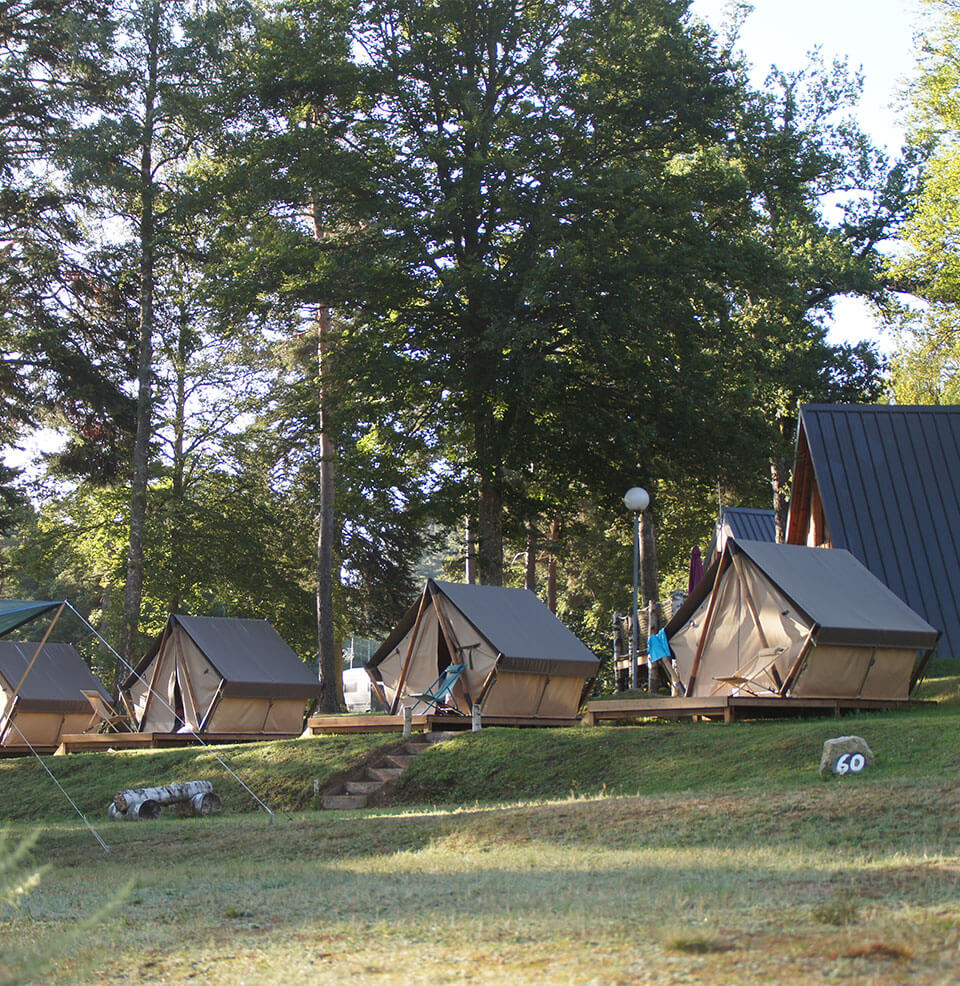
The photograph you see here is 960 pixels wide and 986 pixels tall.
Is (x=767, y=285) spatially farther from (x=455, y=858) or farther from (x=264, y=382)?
(x=455, y=858)

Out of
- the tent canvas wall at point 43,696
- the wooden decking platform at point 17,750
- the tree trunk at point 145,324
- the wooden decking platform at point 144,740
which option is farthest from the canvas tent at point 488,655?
the tree trunk at point 145,324

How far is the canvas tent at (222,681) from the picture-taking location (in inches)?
824

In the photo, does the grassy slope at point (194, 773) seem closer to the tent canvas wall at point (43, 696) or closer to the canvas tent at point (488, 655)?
the canvas tent at point (488, 655)

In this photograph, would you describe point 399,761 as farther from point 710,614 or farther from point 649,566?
point 649,566

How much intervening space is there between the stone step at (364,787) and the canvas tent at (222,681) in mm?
7259

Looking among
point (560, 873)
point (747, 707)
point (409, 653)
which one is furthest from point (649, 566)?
point (560, 873)

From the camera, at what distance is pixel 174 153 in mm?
27594

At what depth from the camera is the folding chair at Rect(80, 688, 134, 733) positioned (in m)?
22.9

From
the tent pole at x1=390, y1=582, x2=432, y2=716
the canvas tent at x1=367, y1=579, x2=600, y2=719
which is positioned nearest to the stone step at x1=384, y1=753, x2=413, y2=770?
the canvas tent at x1=367, y1=579, x2=600, y2=719

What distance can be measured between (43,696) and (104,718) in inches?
119

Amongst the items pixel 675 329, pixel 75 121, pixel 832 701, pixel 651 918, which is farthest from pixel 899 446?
pixel 75 121

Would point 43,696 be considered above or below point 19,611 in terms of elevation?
below

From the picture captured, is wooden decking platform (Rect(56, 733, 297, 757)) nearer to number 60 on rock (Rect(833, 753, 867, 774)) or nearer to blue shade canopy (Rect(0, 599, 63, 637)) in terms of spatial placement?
blue shade canopy (Rect(0, 599, 63, 637))

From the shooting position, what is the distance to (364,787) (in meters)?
13.9
